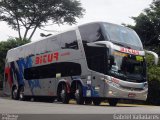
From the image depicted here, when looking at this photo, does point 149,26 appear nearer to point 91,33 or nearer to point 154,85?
point 154,85

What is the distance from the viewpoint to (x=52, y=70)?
22562 millimetres

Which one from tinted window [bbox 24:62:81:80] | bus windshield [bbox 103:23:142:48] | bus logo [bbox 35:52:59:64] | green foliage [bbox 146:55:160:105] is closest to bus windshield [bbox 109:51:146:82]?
bus windshield [bbox 103:23:142:48]

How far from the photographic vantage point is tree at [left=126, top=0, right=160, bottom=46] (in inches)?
1527

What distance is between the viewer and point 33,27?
47.7 metres

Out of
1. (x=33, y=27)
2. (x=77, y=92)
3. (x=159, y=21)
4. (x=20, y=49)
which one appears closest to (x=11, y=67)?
(x=20, y=49)

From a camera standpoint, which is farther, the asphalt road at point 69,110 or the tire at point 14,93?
the tire at point 14,93

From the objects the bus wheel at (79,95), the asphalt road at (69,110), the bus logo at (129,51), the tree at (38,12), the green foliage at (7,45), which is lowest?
the asphalt road at (69,110)

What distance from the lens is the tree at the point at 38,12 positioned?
45781 millimetres

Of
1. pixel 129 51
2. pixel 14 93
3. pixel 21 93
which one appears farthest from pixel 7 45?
pixel 129 51

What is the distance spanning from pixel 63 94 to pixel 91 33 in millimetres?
3429

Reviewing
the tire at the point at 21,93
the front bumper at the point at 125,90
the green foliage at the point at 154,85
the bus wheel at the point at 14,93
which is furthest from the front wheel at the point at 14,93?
the front bumper at the point at 125,90

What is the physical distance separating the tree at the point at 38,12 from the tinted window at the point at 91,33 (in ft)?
86.6

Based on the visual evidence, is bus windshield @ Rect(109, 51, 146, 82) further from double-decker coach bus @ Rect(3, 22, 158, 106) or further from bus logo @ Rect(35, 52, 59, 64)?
bus logo @ Rect(35, 52, 59, 64)

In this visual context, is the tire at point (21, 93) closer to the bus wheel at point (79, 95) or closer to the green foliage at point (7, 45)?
the bus wheel at point (79, 95)
